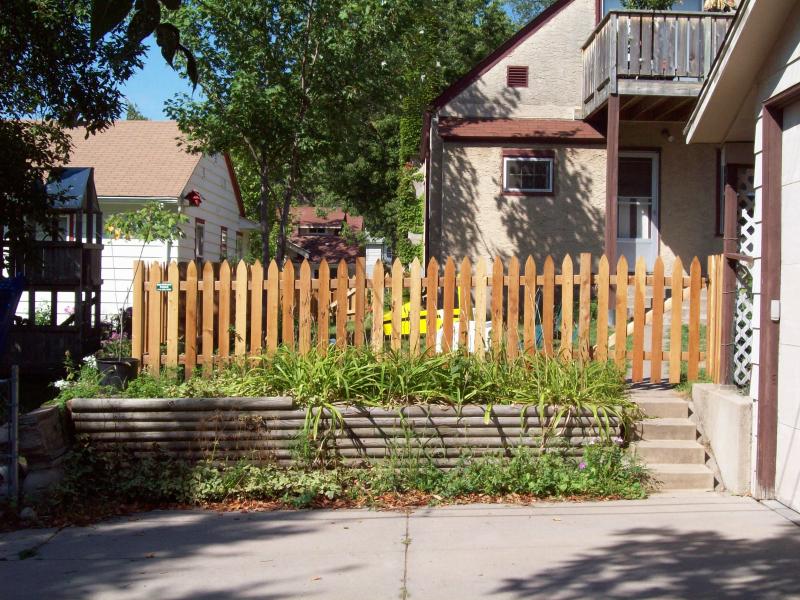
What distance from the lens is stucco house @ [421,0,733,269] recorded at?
15.5 meters

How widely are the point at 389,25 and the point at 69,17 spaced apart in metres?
5.26

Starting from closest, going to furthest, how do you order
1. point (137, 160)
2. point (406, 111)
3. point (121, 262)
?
point (121, 262) < point (137, 160) < point (406, 111)

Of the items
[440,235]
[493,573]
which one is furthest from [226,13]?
[493,573]

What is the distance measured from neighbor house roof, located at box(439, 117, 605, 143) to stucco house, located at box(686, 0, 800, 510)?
28.7 feet

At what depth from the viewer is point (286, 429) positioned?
6738 mm

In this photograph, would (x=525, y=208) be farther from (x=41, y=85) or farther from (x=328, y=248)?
(x=328, y=248)

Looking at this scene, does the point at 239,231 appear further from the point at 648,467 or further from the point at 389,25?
the point at 648,467

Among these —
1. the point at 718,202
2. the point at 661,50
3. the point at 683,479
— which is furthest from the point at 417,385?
the point at 718,202

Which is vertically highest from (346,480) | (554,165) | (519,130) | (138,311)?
(519,130)

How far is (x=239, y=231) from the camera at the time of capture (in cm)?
2562

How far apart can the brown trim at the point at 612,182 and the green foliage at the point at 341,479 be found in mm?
6834

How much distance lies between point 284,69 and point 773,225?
879 centimetres

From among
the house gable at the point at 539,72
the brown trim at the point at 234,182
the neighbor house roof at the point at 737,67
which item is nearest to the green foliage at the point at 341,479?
the neighbor house roof at the point at 737,67

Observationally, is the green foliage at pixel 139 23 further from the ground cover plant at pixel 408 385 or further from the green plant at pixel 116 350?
the green plant at pixel 116 350
